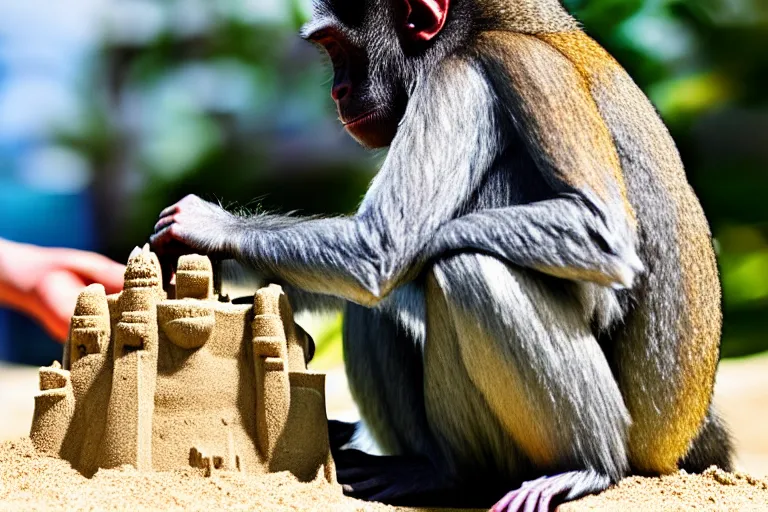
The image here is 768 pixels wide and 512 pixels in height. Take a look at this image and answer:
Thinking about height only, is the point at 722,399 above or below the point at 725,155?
below

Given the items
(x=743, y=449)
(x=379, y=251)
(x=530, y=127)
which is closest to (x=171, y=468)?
(x=379, y=251)

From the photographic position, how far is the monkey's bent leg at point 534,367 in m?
4.52

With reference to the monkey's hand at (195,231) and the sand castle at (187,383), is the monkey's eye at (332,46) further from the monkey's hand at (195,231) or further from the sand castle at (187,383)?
the sand castle at (187,383)

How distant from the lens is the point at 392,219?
15.5 feet

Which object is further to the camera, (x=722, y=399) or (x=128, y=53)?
(x=128, y=53)

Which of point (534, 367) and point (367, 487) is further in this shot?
point (367, 487)

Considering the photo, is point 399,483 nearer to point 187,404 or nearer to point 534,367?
point 534,367

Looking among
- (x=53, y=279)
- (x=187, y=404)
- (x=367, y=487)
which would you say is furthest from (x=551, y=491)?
(x=53, y=279)

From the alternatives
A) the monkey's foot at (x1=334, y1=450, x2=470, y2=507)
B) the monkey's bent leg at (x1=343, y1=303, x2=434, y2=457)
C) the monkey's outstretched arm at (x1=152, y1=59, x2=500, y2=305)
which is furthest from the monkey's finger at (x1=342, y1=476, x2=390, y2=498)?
the monkey's outstretched arm at (x1=152, y1=59, x2=500, y2=305)

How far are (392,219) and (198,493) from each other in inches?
64.1

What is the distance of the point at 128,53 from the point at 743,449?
1054 centimetres

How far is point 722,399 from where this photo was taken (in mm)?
9898

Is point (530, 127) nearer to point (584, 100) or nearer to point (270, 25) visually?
point (584, 100)

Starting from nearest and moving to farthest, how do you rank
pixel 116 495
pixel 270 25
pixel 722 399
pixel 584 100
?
→ pixel 116 495
pixel 584 100
pixel 722 399
pixel 270 25
